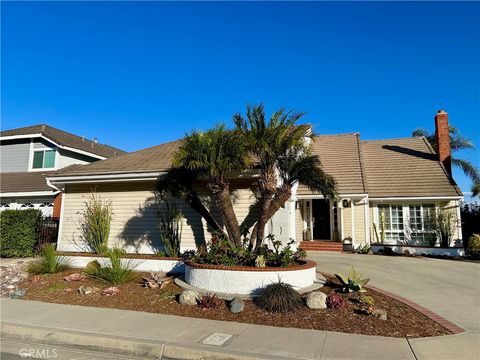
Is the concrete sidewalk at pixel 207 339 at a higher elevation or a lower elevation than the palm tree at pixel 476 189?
lower

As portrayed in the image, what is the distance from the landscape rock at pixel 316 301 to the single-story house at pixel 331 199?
439 cm

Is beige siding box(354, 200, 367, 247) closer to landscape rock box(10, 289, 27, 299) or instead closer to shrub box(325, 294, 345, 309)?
shrub box(325, 294, 345, 309)

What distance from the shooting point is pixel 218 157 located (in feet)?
31.6

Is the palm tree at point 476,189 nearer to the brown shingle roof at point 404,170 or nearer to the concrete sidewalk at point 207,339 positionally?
the brown shingle roof at point 404,170

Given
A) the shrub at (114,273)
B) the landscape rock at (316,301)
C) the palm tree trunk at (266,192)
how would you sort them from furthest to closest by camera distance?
the shrub at (114,273) → the palm tree trunk at (266,192) → the landscape rock at (316,301)

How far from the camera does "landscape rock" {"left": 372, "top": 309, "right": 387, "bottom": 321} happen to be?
7025 millimetres

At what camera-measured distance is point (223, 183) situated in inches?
395

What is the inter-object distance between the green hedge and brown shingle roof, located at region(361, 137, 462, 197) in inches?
606

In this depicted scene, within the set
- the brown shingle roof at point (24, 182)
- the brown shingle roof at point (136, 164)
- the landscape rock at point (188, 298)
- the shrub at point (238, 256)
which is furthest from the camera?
the brown shingle roof at point (24, 182)

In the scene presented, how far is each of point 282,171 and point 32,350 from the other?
6.84m

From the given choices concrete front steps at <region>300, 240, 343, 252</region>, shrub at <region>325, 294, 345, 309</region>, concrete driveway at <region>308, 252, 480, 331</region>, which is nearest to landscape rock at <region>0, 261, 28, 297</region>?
shrub at <region>325, 294, 345, 309</region>

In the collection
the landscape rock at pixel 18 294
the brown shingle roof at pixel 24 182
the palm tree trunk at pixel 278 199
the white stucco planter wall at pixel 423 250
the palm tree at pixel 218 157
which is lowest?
the landscape rock at pixel 18 294

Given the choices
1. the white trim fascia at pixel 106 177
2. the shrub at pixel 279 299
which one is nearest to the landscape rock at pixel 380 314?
the shrub at pixel 279 299

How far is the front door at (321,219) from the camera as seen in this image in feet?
66.1
